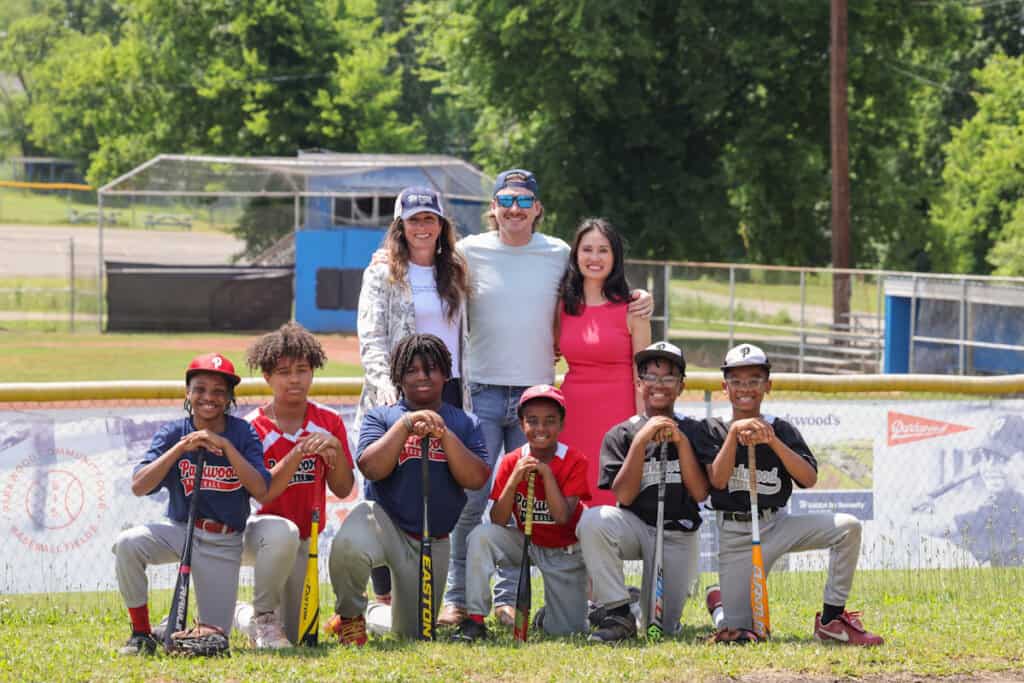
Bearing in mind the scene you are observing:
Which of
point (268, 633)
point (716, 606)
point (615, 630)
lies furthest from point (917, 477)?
point (268, 633)

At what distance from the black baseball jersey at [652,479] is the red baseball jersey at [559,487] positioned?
110 mm

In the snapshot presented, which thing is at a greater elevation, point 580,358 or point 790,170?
point 790,170

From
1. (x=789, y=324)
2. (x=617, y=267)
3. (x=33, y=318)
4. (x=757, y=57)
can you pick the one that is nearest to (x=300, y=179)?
(x=33, y=318)

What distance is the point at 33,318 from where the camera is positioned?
3111 centimetres

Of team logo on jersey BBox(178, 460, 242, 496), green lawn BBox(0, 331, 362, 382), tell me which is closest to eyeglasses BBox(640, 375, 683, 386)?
team logo on jersey BBox(178, 460, 242, 496)

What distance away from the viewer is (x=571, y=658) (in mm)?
5551

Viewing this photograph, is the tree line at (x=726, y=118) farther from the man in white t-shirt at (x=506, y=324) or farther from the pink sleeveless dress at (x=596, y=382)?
the pink sleeveless dress at (x=596, y=382)

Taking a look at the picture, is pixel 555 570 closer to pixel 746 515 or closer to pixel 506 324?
pixel 746 515

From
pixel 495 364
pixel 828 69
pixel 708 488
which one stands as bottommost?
pixel 708 488

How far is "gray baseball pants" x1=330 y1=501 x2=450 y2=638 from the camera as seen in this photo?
606cm

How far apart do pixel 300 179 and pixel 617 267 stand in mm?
26397

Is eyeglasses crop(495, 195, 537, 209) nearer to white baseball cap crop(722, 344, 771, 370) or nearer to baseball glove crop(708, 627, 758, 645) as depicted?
white baseball cap crop(722, 344, 771, 370)

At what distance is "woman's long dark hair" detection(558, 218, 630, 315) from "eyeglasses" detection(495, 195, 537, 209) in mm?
296

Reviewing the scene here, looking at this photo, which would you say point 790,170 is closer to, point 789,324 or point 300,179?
point 789,324
